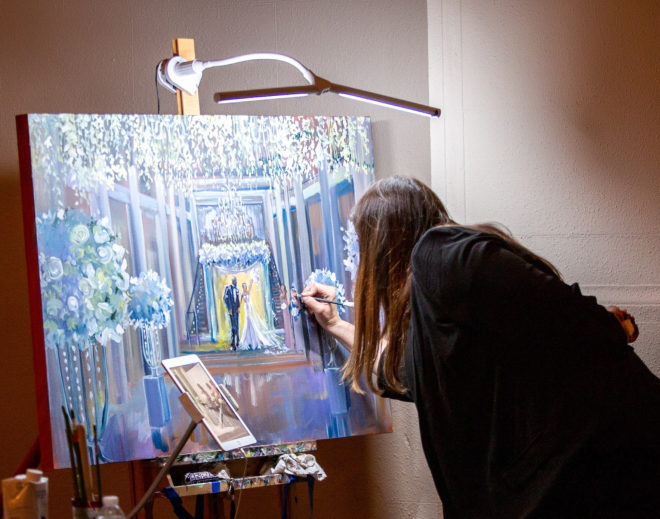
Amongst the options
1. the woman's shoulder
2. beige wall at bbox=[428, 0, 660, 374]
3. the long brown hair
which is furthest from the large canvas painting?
the woman's shoulder

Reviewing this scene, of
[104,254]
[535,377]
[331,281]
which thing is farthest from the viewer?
[331,281]

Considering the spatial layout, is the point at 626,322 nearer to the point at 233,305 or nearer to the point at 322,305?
the point at 322,305

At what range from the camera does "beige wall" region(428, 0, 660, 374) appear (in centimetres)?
231

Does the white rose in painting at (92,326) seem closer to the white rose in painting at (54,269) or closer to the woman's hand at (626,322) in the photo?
the white rose in painting at (54,269)

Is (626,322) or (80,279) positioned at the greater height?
(80,279)

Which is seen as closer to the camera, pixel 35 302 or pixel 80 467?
pixel 80 467

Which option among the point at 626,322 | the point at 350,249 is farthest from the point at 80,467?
the point at 626,322

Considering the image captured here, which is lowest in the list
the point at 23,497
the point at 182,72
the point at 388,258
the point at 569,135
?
the point at 23,497

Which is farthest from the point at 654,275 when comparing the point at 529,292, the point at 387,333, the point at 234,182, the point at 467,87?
the point at 234,182

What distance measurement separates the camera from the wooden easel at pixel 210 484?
68.2 inches

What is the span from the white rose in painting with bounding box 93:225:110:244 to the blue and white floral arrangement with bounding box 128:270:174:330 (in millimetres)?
120

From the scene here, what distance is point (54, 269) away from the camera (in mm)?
1742

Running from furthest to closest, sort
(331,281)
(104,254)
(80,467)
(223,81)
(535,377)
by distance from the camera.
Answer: (223,81), (331,281), (104,254), (535,377), (80,467)

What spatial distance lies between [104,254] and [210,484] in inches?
24.3
